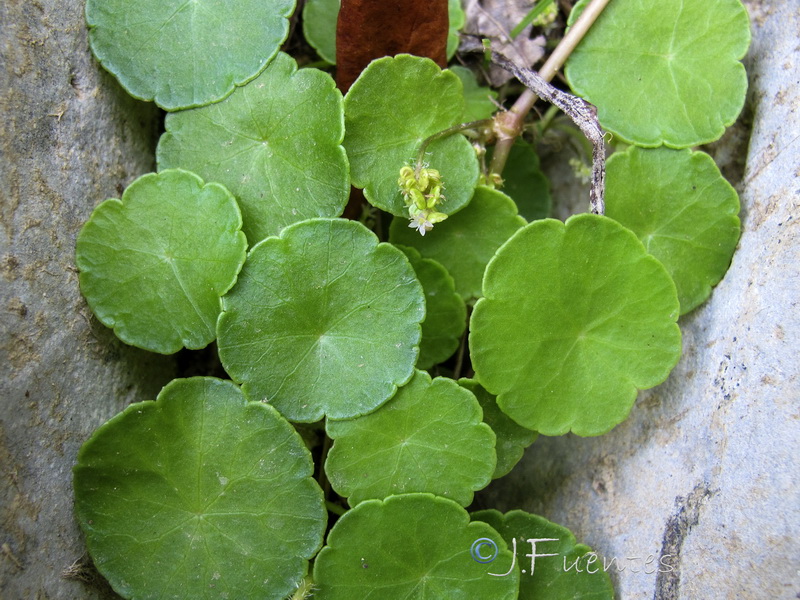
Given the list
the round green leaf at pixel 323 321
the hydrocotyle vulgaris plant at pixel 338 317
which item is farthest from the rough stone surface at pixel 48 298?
the round green leaf at pixel 323 321

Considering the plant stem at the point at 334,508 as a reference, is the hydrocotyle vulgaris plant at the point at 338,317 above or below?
above

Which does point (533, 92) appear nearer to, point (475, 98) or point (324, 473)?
point (475, 98)

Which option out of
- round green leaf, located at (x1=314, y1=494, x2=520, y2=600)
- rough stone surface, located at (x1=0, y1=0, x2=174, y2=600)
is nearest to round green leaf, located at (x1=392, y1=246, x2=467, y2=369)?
round green leaf, located at (x1=314, y1=494, x2=520, y2=600)

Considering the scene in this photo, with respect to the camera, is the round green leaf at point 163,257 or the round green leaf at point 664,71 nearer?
the round green leaf at point 163,257

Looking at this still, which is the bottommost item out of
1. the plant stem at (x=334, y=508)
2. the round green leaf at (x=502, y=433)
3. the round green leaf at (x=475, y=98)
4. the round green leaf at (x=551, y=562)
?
the round green leaf at (x=551, y=562)

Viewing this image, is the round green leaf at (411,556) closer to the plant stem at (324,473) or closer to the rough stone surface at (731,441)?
the plant stem at (324,473)

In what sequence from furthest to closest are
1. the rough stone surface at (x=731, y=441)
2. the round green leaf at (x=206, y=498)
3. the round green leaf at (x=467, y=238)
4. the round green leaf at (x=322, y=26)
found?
the round green leaf at (x=322, y=26)
the round green leaf at (x=467, y=238)
the round green leaf at (x=206, y=498)
the rough stone surface at (x=731, y=441)

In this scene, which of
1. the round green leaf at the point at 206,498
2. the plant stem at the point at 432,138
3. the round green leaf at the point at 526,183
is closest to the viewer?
the round green leaf at the point at 206,498
